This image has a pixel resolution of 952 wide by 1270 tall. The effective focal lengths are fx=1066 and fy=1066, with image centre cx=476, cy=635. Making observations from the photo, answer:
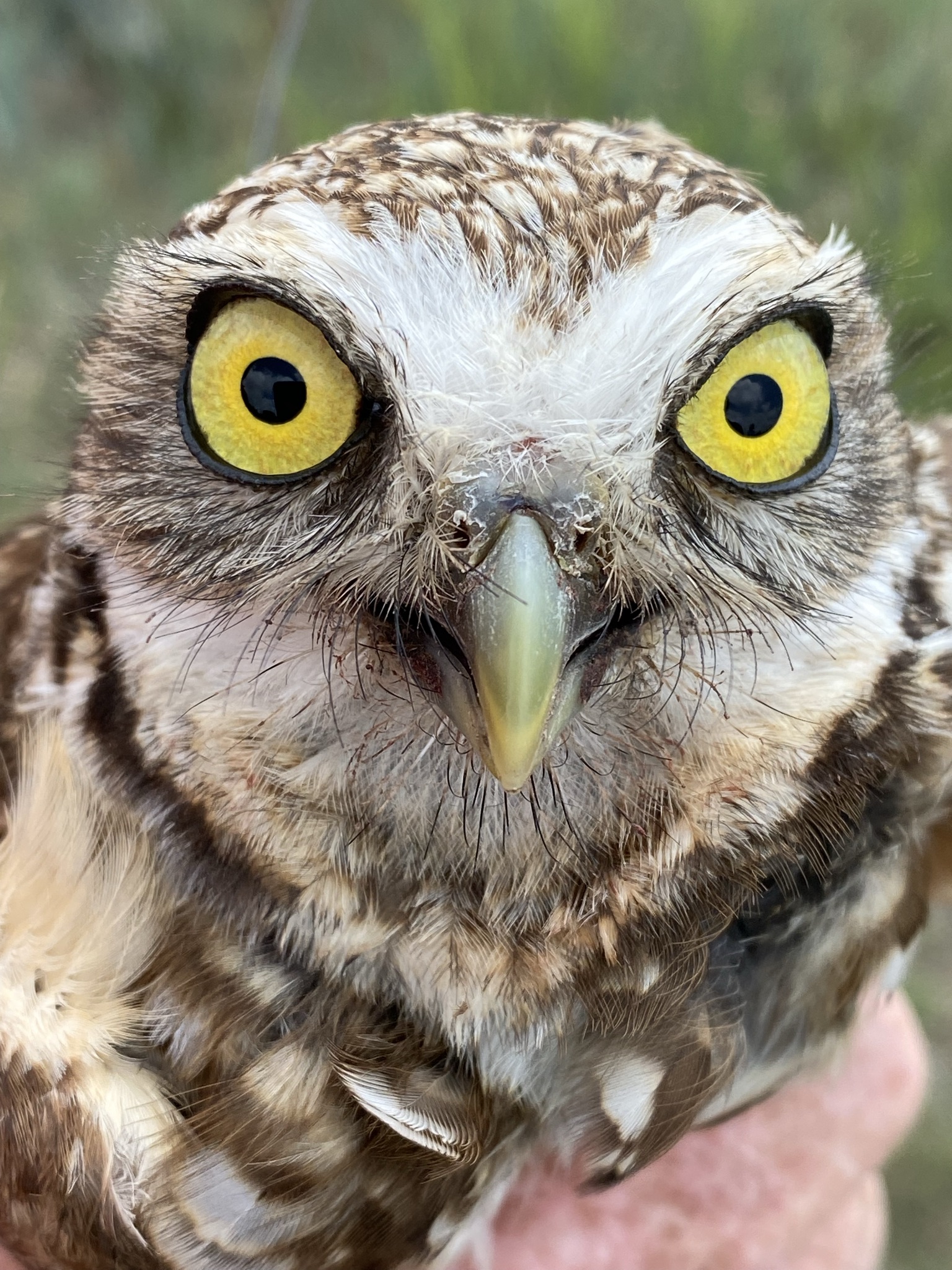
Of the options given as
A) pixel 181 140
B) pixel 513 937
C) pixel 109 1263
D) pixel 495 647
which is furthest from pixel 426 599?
pixel 181 140

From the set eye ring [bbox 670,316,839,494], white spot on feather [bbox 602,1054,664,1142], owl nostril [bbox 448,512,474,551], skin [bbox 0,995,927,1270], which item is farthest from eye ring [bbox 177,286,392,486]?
skin [bbox 0,995,927,1270]

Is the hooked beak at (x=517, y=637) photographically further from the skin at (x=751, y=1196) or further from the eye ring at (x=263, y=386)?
the skin at (x=751, y=1196)

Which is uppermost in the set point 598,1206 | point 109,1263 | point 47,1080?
point 47,1080

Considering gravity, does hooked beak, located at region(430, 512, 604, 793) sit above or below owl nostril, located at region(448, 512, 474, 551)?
below

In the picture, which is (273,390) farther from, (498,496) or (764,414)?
(764,414)

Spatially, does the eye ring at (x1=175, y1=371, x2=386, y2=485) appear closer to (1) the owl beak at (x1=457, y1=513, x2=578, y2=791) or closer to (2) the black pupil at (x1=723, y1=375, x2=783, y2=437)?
(1) the owl beak at (x1=457, y1=513, x2=578, y2=791)

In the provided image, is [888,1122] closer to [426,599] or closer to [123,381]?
[426,599]

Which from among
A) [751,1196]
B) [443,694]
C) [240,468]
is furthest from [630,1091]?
[240,468]
